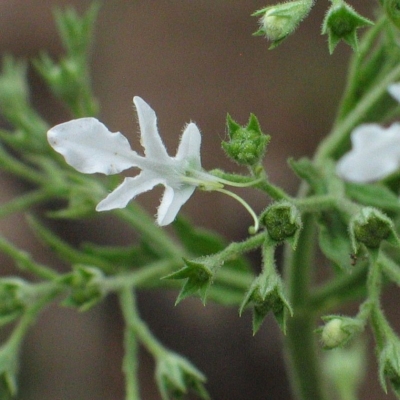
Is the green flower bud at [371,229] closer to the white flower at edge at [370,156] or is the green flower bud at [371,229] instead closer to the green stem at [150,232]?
the white flower at edge at [370,156]

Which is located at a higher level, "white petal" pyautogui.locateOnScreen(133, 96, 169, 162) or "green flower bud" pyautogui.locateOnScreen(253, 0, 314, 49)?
"green flower bud" pyautogui.locateOnScreen(253, 0, 314, 49)

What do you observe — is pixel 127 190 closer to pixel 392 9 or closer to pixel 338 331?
pixel 338 331

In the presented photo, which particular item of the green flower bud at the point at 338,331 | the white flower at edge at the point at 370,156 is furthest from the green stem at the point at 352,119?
the green flower bud at the point at 338,331

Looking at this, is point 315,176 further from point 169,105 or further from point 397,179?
point 169,105

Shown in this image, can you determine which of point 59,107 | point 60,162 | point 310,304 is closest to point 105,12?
point 59,107

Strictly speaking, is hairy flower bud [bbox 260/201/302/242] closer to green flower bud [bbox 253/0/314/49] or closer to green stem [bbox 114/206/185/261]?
green flower bud [bbox 253/0/314/49]

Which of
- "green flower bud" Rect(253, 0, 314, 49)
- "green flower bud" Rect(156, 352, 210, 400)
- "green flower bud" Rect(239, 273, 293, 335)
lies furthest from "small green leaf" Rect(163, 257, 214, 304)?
"green flower bud" Rect(156, 352, 210, 400)
